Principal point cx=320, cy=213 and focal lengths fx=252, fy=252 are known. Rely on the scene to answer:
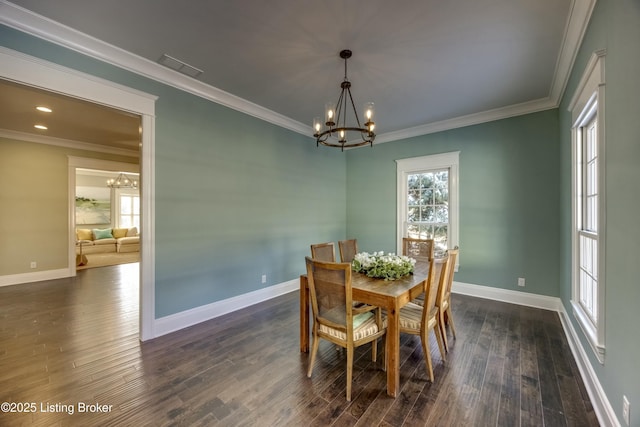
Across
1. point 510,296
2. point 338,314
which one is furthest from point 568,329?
point 338,314

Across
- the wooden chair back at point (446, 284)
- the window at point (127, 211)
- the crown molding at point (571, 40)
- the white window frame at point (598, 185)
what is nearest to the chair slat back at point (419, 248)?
the wooden chair back at point (446, 284)

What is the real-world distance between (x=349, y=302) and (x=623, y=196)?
170 cm

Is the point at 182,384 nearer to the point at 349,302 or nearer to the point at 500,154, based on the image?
the point at 349,302

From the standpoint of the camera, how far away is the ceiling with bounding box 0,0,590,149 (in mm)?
1947

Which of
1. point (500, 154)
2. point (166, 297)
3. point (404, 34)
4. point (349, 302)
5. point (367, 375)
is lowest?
point (367, 375)

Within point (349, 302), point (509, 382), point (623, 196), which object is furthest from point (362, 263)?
point (623, 196)

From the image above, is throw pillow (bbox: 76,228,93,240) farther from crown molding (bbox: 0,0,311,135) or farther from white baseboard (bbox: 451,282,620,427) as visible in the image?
white baseboard (bbox: 451,282,620,427)

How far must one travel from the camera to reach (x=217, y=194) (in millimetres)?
3354

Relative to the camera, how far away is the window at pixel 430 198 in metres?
4.29

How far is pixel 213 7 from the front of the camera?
1.93 m

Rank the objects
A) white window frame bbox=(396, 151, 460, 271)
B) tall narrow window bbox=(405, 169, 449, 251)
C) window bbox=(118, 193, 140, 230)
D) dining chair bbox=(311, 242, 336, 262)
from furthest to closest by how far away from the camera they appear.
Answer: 1. window bbox=(118, 193, 140, 230)
2. tall narrow window bbox=(405, 169, 449, 251)
3. white window frame bbox=(396, 151, 460, 271)
4. dining chair bbox=(311, 242, 336, 262)

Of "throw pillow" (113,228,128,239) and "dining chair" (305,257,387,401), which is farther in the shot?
"throw pillow" (113,228,128,239)

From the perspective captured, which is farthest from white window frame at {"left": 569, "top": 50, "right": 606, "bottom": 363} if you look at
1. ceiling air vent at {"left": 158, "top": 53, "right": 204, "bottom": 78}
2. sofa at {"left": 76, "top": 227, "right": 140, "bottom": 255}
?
sofa at {"left": 76, "top": 227, "right": 140, "bottom": 255}

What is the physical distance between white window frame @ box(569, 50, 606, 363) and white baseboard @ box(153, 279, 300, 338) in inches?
140
